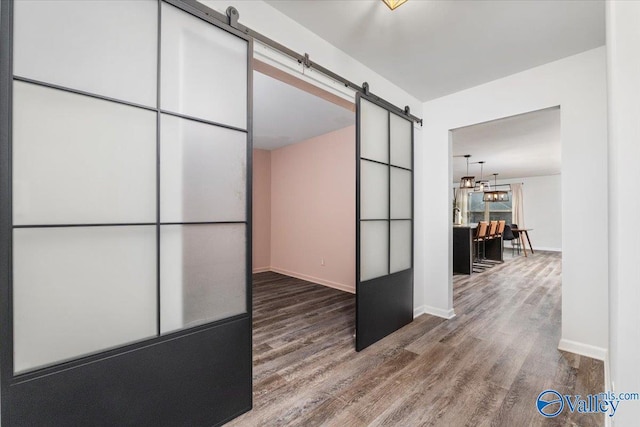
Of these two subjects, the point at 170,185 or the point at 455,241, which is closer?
the point at 170,185

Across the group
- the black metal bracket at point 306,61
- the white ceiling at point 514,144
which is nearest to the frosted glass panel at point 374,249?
the black metal bracket at point 306,61

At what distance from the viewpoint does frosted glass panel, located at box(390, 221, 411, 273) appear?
2.77m

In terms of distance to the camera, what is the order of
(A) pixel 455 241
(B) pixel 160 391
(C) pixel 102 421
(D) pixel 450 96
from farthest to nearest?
(A) pixel 455 241 < (D) pixel 450 96 < (B) pixel 160 391 < (C) pixel 102 421

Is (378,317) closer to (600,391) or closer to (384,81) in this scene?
(600,391)

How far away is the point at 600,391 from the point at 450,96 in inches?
111

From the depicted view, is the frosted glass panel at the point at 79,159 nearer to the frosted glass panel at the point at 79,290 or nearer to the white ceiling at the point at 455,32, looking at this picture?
the frosted glass panel at the point at 79,290

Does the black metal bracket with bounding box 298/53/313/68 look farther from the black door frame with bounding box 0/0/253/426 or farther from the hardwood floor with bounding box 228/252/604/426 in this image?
the hardwood floor with bounding box 228/252/604/426

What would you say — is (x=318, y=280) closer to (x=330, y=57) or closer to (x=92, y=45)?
(x=330, y=57)

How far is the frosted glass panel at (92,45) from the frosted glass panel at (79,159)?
0.21 feet

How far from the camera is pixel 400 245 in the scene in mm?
2869

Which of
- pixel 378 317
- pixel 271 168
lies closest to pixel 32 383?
pixel 378 317

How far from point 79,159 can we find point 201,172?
48 cm

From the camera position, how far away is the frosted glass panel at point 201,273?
1316mm

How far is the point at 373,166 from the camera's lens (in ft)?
8.31
